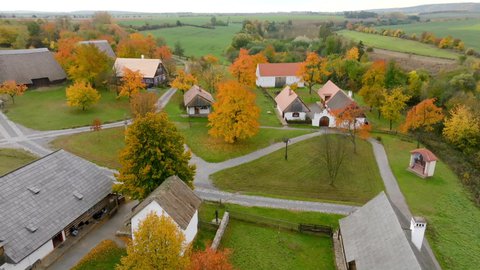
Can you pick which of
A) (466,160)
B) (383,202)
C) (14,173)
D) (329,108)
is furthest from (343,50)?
(14,173)

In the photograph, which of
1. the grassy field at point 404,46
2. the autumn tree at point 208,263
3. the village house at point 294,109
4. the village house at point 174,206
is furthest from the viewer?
the grassy field at point 404,46

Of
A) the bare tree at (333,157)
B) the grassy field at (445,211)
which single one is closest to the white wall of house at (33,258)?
the bare tree at (333,157)

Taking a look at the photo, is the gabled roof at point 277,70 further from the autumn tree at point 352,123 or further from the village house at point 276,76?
the autumn tree at point 352,123

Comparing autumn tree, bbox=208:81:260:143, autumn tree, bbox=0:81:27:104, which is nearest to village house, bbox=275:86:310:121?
autumn tree, bbox=208:81:260:143

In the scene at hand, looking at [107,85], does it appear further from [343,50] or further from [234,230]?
[343,50]

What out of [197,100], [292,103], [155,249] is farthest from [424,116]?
[155,249]

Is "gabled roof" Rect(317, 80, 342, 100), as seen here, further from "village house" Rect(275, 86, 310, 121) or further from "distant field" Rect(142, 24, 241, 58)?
"distant field" Rect(142, 24, 241, 58)
